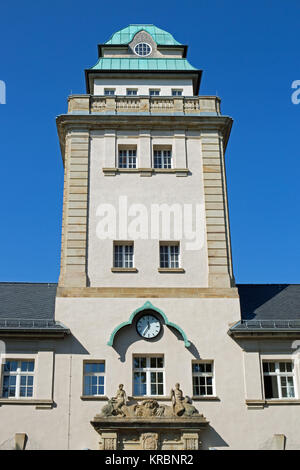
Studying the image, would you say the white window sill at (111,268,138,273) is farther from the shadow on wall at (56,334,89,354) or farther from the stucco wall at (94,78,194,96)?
the stucco wall at (94,78,194,96)

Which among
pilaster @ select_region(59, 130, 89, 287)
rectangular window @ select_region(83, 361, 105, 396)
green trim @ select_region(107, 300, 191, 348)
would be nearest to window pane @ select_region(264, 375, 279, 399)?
green trim @ select_region(107, 300, 191, 348)

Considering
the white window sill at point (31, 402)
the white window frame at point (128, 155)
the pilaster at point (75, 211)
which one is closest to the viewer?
the white window sill at point (31, 402)

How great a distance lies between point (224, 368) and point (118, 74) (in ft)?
59.0

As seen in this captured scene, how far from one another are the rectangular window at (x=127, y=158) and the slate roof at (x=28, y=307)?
23.7 ft

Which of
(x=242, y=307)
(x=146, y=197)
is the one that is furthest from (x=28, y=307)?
(x=242, y=307)

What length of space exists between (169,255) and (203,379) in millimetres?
5962

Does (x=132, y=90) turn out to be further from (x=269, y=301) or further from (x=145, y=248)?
(x=269, y=301)

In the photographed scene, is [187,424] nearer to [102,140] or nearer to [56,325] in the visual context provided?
[56,325]

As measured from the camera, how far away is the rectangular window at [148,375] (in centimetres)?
2519

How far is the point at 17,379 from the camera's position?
2500 centimetres

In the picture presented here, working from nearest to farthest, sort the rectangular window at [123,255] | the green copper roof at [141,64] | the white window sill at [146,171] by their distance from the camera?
the rectangular window at [123,255], the white window sill at [146,171], the green copper roof at [141,64]

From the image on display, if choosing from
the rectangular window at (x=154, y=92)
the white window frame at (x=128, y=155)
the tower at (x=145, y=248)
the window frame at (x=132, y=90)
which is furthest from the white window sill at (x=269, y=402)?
the window frame at (x=132, y=90)

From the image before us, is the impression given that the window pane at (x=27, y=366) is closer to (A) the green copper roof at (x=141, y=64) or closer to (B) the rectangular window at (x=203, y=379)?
(B) the rectangular window at (x=203, y=379)
